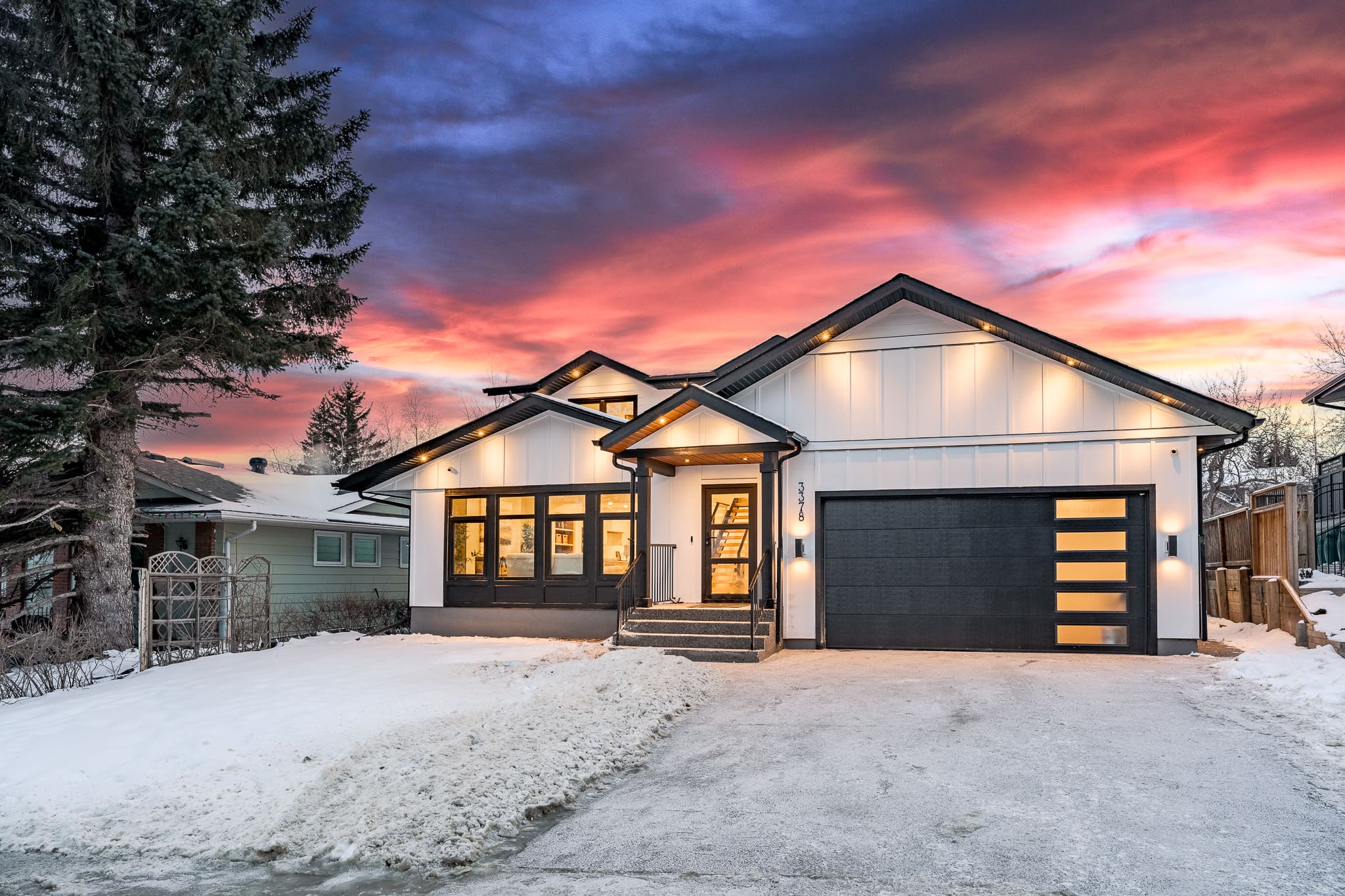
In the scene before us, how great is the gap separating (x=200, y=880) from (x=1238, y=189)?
17332 millimetres

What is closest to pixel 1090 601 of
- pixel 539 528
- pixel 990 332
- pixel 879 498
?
pixel 879 498

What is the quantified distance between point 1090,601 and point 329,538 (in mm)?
16316

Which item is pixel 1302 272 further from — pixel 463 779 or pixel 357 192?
pixel 463 779

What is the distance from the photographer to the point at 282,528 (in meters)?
20.6

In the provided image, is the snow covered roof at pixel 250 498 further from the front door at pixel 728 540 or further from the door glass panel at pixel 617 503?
the front door at pixel 728 540

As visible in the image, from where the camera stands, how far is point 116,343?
13391mm

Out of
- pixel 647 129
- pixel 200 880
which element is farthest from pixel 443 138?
pixel 200 880

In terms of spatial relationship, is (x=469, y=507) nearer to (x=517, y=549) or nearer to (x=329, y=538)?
(x=517, y=549)

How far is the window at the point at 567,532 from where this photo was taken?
16.1 m

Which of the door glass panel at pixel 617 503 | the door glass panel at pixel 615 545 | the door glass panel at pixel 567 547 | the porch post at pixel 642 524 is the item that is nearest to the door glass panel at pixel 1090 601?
the porch post at pixel 642 524

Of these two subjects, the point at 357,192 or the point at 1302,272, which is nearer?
the point at 357,192

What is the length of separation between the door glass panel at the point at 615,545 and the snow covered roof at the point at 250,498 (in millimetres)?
7688

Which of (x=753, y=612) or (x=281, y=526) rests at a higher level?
(x=281, y=526)

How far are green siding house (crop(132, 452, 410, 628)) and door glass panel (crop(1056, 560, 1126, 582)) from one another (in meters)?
12.1
